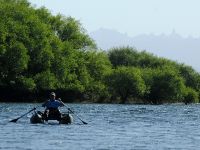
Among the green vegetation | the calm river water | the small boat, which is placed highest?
the green vegetation

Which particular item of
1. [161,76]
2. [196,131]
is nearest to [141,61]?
[161,76]

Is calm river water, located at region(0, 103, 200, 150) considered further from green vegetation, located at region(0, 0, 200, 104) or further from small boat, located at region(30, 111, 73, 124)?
green vegetation, located at region(0, 0, 200, 104)

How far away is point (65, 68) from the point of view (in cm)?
10944

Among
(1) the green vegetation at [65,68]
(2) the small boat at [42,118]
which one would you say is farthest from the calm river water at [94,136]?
(1) the green vegetation at [65,68]

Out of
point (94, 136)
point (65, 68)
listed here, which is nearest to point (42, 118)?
point (94, 136)

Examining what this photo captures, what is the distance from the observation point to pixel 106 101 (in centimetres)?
12462

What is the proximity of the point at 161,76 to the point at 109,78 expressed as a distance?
14629 mm

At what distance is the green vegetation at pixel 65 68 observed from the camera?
101125 mm

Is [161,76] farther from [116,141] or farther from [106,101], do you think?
[116,141]

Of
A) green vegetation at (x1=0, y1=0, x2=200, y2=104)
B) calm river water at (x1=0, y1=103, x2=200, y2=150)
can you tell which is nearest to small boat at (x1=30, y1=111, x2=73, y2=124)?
calm river water at (x1=0, y1=103, x2=200, y2=150)

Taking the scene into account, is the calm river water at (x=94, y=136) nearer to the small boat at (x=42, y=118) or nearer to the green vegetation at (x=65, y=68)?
the small boat at (x=42, y=118)

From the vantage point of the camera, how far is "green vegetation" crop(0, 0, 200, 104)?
332 feet

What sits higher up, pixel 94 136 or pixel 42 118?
pixel 42 118

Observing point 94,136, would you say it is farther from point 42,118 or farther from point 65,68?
point 65,68
